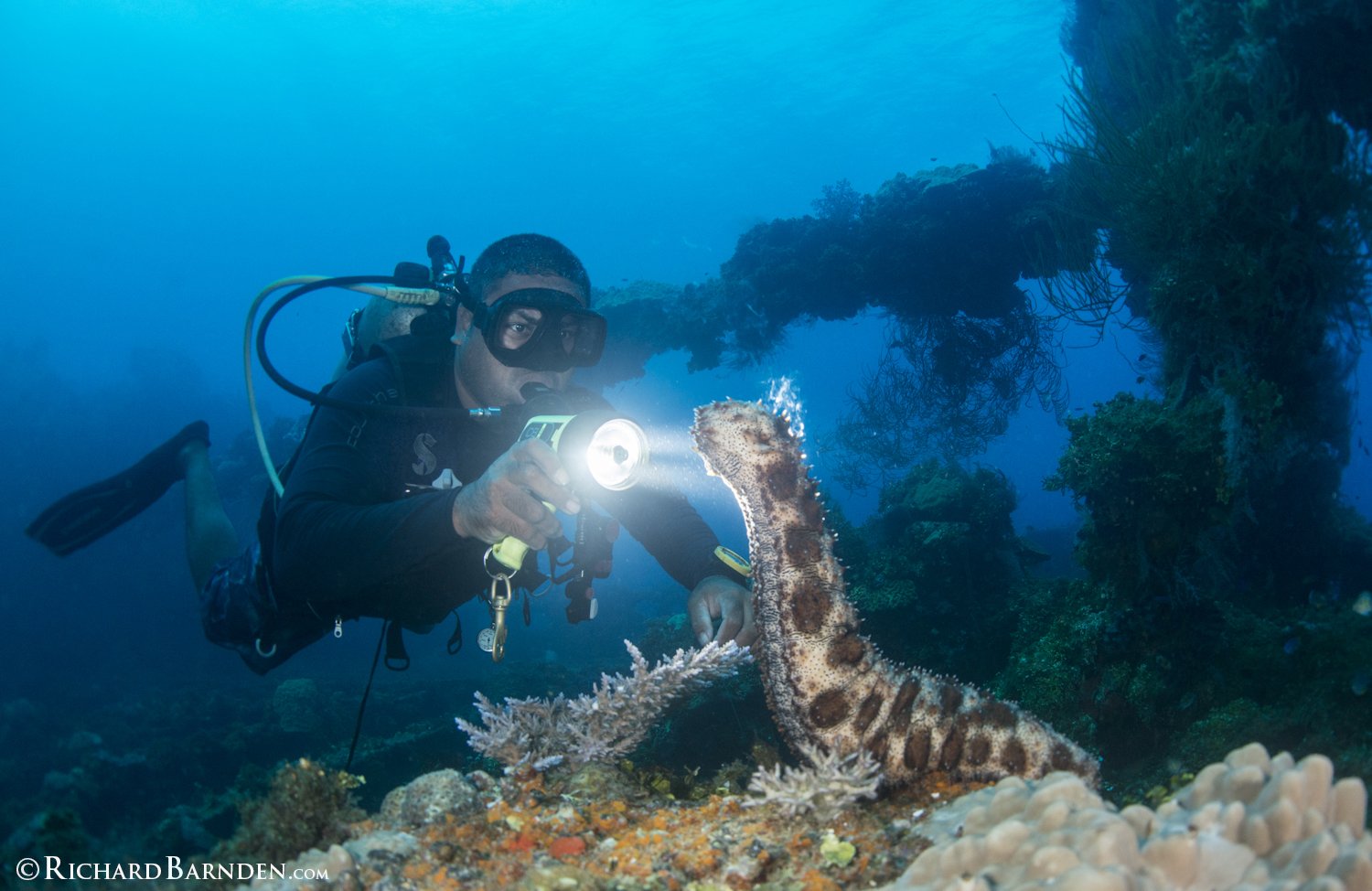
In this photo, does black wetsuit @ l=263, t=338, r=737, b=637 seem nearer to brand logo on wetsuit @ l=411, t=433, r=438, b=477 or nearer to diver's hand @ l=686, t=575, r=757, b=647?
brand logo on wetsuit @ l=411, t=433, r=438, b=477

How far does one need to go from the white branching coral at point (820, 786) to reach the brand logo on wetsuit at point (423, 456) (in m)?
3.02

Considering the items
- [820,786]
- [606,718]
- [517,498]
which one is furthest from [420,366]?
[820,786]

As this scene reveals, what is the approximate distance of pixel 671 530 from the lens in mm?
4309

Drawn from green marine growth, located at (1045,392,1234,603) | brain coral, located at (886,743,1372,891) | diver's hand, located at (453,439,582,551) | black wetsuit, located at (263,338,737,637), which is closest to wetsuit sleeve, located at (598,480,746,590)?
black wetsuit, located at (263,338,737,637)

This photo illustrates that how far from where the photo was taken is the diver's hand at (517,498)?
2426mm

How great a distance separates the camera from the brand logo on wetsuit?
4.25 metres

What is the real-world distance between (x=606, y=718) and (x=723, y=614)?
832mm

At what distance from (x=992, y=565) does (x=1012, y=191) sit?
7393 mm

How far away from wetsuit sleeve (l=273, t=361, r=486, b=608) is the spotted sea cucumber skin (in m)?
1.26

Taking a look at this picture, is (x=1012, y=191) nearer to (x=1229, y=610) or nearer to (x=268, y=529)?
(x=1229, y=610)

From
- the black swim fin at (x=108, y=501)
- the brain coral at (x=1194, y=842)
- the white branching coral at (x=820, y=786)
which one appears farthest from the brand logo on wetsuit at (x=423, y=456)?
the black swim fin at (x=108, y=501)

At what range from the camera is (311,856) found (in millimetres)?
2193

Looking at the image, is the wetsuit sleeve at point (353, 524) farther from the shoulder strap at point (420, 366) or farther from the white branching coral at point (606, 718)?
the white branching coral at point (606, 718)

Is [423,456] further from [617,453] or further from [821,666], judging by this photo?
[821,666]
